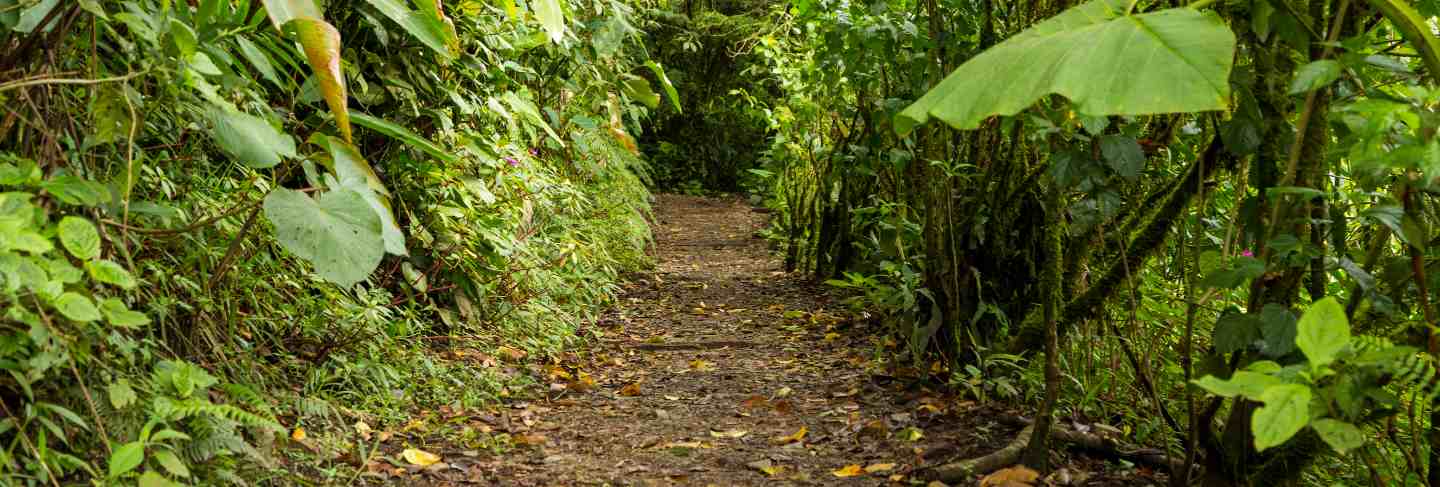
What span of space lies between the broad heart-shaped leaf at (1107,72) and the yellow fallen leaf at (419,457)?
6.86ft

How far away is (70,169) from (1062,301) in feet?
8.08

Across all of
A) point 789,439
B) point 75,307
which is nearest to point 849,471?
point 789,439

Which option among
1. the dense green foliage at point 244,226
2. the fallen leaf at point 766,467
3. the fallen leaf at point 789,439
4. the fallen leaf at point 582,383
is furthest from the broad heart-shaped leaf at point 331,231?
the fallen leaf at point 582,383

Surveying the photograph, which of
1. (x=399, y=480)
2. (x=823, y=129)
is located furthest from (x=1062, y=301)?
(x=823, y=129)

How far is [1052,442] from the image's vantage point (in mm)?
3002

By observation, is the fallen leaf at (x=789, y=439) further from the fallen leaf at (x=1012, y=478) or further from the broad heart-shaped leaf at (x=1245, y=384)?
the broad heart-shaped leaf at (x=1245, y=384)

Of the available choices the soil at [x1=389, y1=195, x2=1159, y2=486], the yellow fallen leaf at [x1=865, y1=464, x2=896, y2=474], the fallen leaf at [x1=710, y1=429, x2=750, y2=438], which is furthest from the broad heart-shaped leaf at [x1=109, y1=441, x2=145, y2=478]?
the fallen leaf at [x1=710, y1=429, x2=750, y2=438]

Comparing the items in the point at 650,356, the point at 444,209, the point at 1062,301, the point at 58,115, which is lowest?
the point at 650,356

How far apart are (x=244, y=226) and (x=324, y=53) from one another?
0.47m

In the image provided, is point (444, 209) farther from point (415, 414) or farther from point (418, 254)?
point (415, 414)

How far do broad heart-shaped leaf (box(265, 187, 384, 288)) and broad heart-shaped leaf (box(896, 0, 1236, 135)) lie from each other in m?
0.96

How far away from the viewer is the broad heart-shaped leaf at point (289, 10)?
1752 millimetres

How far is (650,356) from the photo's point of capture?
195 inches

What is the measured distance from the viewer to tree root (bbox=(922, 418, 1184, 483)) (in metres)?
2.90
